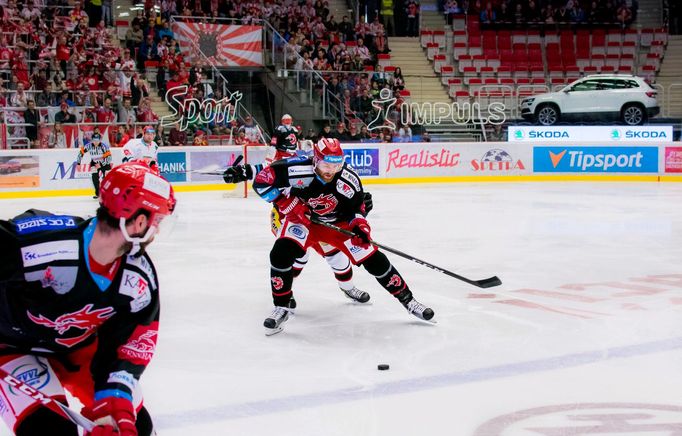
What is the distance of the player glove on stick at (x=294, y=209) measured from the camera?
18.3 feet

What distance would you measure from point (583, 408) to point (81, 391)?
2.26 metres

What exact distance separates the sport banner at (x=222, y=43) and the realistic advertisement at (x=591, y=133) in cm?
617

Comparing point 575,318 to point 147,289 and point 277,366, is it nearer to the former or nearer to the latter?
point 277,366

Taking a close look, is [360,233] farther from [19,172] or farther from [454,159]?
[454,159]

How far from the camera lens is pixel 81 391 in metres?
2.59

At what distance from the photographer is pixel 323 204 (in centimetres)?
562

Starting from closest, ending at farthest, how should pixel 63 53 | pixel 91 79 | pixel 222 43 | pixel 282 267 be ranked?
pixel 282 267 → pixel 91 79 → pixel 63 53 → pixel 222 43

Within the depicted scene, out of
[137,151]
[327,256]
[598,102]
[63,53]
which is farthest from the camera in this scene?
[598,102]

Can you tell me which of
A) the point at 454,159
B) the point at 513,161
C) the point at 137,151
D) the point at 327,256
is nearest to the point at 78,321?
the point at 327,256

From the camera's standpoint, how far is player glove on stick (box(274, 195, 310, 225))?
18.3ft

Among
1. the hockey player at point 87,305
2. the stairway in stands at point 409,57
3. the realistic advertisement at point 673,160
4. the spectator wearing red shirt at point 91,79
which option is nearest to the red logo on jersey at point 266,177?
the hockey player at point 87,305

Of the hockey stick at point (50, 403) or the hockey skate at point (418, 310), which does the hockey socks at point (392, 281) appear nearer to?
the hockey skate at point (418, 310)

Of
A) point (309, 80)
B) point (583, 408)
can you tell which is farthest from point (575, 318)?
point (309, 80)

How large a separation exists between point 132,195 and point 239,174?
369 centimetres
